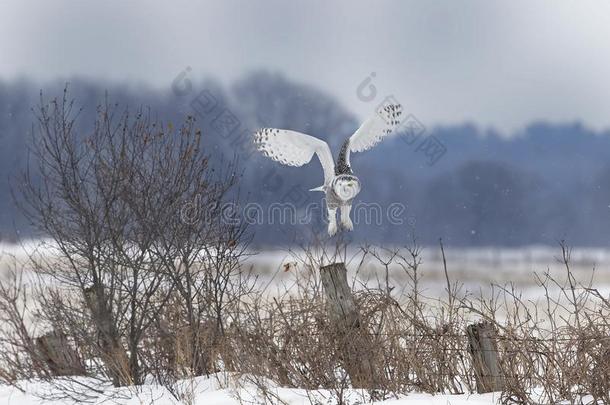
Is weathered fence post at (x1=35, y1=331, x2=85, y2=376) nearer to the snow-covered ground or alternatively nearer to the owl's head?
the snow-covered ground

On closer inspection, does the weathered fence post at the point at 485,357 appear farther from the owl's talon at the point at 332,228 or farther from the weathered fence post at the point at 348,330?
the owl's talon at the point at 332,228

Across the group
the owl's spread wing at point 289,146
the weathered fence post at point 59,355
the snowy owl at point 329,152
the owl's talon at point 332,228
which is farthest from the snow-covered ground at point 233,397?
the owl's spread wing at point 289,146

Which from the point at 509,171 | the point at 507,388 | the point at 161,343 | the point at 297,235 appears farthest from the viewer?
the point at 509,171

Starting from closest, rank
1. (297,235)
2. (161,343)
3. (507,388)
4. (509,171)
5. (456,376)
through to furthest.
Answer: (507,388), (456,376), (297,235), (161,343), (509,171)

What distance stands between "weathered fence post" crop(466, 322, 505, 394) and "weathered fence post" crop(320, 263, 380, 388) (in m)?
0.90

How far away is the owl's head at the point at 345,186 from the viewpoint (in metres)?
8.32

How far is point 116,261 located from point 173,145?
1.51m

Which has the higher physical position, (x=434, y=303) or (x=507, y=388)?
(x=434, y=303)

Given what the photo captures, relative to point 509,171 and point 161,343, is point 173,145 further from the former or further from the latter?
point 509,171

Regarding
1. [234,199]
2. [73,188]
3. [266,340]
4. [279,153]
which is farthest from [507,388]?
[73,188]

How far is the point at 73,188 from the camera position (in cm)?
963

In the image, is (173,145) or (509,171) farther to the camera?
(509,171)

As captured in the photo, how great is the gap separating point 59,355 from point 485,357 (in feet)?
19.2

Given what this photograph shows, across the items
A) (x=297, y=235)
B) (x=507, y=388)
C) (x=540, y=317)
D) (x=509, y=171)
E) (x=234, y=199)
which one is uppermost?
(x=509, y=171)
